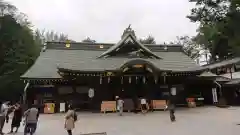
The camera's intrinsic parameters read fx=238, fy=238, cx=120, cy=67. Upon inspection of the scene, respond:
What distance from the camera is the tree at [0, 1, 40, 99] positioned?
33.4 meters

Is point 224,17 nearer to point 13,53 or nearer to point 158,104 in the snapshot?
point 158,104

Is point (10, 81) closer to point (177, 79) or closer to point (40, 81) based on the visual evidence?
point (40, 81)

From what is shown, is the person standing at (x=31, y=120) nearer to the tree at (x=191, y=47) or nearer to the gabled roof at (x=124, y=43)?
the gabled roof at (x=124, y=43)

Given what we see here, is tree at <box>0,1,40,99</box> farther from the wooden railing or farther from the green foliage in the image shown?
the green foliage

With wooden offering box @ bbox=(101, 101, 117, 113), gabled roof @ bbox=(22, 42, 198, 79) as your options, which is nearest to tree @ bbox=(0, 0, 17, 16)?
gabled roof @ bbox=(22, 42, 198, 79)

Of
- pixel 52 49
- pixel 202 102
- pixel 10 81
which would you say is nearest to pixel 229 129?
pixel 202 102

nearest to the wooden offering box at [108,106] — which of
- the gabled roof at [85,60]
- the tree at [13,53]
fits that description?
the gabled roof at [85,60]

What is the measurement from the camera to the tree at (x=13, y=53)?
3338cm


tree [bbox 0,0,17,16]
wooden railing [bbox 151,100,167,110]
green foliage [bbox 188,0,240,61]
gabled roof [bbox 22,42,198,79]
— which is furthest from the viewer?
tree [bbox 0,0,17,16]

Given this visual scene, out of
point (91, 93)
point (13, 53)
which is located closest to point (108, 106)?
point (91, 93)

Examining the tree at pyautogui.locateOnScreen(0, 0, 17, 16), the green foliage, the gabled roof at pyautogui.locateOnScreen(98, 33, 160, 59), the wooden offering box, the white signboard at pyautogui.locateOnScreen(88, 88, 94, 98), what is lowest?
the wooden offering box

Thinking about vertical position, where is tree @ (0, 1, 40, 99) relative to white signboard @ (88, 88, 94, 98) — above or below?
above

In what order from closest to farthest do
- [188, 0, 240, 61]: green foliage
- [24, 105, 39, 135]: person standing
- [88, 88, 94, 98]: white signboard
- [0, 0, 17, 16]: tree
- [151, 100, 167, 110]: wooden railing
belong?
[188, 0, 240, 61]: green foliage, [24, 105, 39, 135]: person standing, [151, 100, 167, 110]: wooden railing, [88, 88, 94, 98]: white signboard, [0, 0, 17, 16]: tree

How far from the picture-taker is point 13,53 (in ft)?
115
